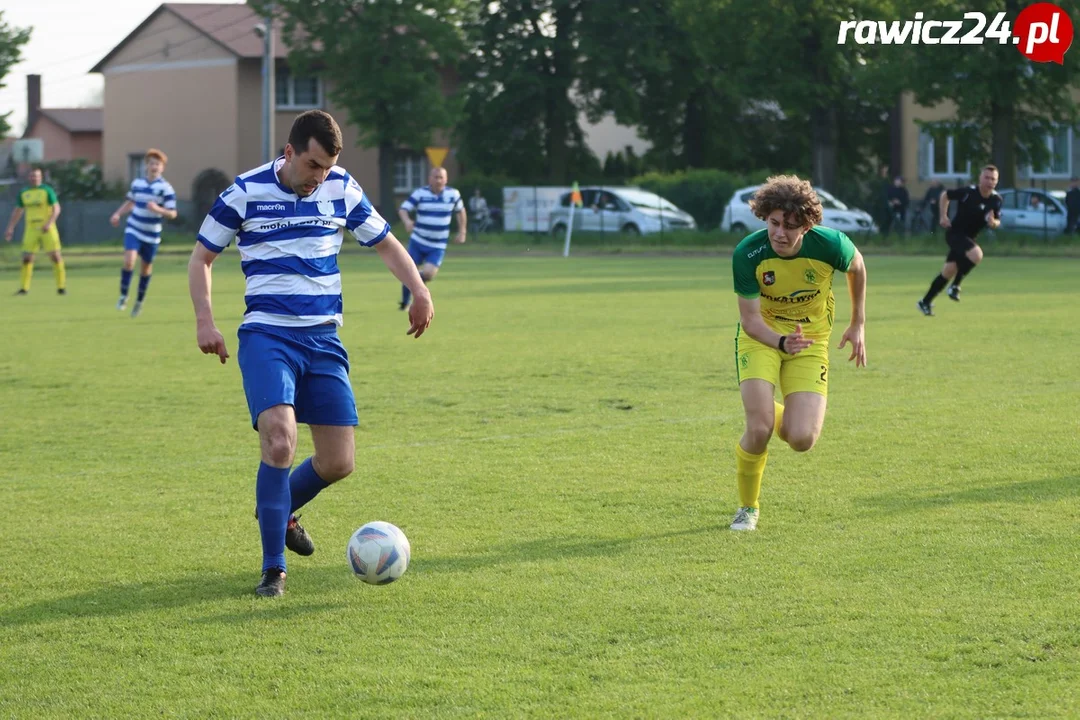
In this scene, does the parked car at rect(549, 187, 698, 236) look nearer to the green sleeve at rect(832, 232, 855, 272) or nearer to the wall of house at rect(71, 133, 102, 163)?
the green sleeve at rect(832, 232, 855, 272)

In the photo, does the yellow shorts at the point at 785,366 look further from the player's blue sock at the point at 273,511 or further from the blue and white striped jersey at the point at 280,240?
the player's blue sock at the point at 273,511

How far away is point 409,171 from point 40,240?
3997 centimetres

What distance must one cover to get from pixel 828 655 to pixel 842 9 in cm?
4171

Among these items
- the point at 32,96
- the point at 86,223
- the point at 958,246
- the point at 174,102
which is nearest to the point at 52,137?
the point at 32,96

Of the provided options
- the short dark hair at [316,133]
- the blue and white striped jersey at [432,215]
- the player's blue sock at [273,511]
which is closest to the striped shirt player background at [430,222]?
the blue and white striped jersey at [432,215]

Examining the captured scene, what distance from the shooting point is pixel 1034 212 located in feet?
118

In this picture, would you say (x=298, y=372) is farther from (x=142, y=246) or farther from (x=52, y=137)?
(x=52, y=137)

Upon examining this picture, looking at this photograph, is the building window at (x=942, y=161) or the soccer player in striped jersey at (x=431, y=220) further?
the building window at (x=942, y=161)

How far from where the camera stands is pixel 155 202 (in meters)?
19.9

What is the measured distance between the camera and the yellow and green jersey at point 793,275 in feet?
21.7

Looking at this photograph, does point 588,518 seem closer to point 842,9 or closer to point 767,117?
point 842,9

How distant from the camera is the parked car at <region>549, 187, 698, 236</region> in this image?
42281 mm

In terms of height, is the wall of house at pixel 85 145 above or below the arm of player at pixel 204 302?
above

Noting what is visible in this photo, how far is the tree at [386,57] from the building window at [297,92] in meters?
6.27
